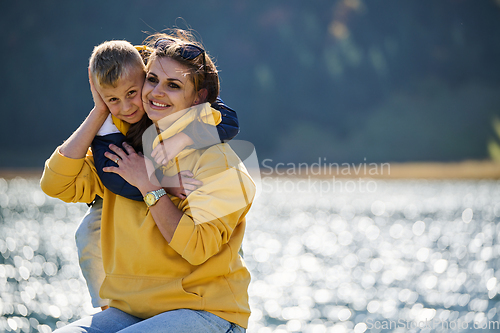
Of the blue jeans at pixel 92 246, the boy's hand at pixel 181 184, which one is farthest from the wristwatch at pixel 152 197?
the blue jeans at pixel 92 246

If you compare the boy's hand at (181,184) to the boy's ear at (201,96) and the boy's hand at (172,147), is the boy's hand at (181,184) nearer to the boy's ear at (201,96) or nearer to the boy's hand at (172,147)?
the boy's hand at (172,147)

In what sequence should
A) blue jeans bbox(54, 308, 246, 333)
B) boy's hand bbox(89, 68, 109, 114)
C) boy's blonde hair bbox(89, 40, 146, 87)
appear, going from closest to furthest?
blue jeans bbox(54, 308, 246, 333) → boy's blonde hair bbox(89, 40, 146, 87) → boy's hand bbox(89, 68, 109, 114)

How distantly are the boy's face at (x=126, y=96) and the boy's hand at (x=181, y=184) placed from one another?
45 centimetres

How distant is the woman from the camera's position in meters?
2.08

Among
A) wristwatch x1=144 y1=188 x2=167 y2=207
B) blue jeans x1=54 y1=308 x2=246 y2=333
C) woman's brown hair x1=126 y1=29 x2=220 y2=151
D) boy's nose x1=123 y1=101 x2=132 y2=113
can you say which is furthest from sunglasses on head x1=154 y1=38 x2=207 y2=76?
blue jeans x1=54 y1=308 x2=246 y2=333

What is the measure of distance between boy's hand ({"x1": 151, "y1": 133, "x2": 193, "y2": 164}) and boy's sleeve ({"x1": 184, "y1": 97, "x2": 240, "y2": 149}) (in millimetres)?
39

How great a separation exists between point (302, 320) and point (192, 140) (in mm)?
6140

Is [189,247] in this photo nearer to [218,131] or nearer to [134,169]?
[134,169]

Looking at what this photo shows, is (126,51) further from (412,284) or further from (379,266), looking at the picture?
(379,266)

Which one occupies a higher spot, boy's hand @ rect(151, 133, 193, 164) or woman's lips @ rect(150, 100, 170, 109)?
woman's lips @ rect(150, 100, 170, 109)

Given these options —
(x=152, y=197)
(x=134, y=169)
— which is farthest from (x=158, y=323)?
(x=134, y=169)

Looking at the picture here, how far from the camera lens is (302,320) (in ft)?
25.2

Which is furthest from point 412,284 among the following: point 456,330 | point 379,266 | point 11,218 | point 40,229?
A: point 11,218

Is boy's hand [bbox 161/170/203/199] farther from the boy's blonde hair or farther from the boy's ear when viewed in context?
the boy's blonde hair
